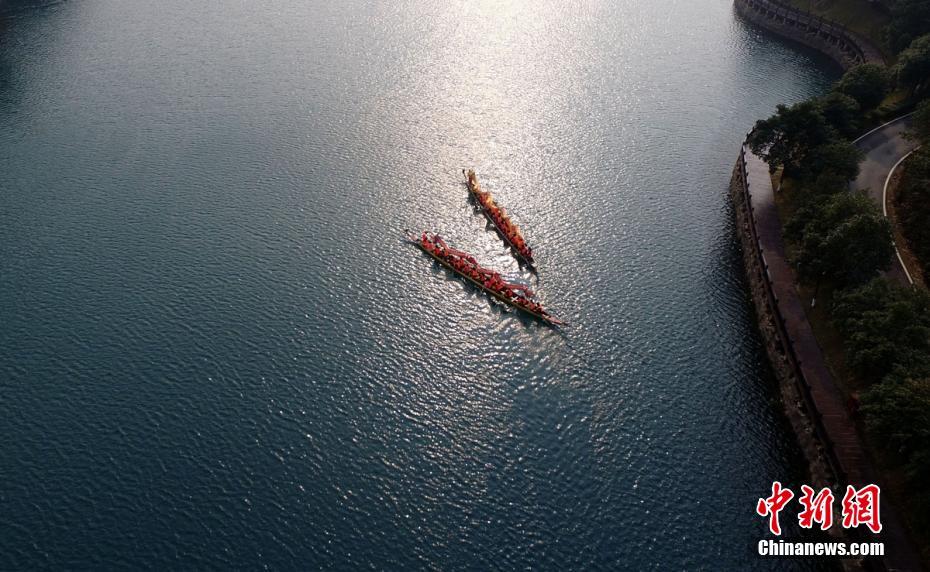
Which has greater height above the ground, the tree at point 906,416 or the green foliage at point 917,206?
the green foliage at point 917,206

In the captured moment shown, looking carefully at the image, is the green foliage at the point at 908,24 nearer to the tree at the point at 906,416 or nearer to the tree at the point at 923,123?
the tree at the point at 923,123

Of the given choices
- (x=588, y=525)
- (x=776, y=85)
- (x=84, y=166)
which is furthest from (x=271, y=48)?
(x=588, y=525)

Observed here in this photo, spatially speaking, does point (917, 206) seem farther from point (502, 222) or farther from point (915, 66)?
point (502, 222)

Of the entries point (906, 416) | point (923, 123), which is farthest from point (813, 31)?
point (906, 416)

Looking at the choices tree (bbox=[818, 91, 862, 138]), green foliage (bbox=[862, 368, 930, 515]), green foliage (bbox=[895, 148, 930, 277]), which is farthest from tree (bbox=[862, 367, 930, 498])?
tree (bbox=[818, 91, 862, 138])

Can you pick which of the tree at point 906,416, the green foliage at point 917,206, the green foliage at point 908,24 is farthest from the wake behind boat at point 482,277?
the green foliage at point 908,24

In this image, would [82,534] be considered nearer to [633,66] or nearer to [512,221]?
[512,221]
